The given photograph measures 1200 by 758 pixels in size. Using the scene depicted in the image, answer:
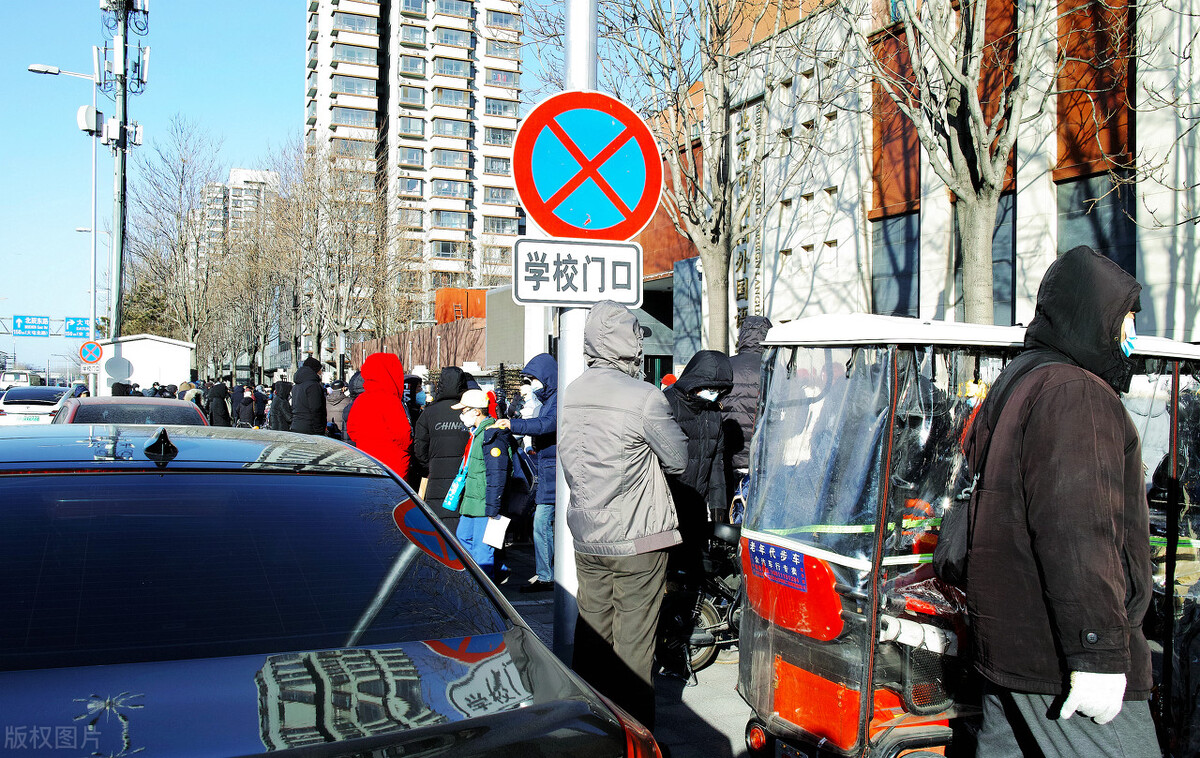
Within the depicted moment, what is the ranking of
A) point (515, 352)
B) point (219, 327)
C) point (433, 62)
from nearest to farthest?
point (515, 352), point (219, 327), point (433, 62)

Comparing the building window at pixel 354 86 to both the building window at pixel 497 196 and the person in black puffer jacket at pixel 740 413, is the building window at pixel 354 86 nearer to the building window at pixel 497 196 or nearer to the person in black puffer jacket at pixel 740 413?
the building window at pixel 497 196

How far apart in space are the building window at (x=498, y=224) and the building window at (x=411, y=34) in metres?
16.3

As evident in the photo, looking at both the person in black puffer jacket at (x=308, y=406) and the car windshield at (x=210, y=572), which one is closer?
the car windshield at (x=210, y=572)

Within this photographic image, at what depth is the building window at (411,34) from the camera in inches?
3123

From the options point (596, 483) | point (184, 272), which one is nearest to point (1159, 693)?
point (596, 483)

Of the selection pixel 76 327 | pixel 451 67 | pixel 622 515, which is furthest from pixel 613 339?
pixel 451 67

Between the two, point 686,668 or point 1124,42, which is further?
point 1124,42

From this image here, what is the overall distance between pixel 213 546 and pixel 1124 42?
41.1 ft

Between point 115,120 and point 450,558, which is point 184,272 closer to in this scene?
point 115,120

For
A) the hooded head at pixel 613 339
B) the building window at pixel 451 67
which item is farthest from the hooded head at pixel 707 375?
the building window at pixel 451 67

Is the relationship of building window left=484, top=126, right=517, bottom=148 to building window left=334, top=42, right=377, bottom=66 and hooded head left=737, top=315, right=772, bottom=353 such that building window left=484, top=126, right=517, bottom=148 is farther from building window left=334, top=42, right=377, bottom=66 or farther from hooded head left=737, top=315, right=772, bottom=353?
hooded head left=737, top=315, right=772, bottom=353

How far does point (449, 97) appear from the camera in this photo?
264 feet

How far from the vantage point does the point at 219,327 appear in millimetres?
61406

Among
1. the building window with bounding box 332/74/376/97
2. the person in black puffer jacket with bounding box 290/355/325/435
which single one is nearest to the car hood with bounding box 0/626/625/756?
the person in black puffer jacket with bounding box 290/355/325/435
